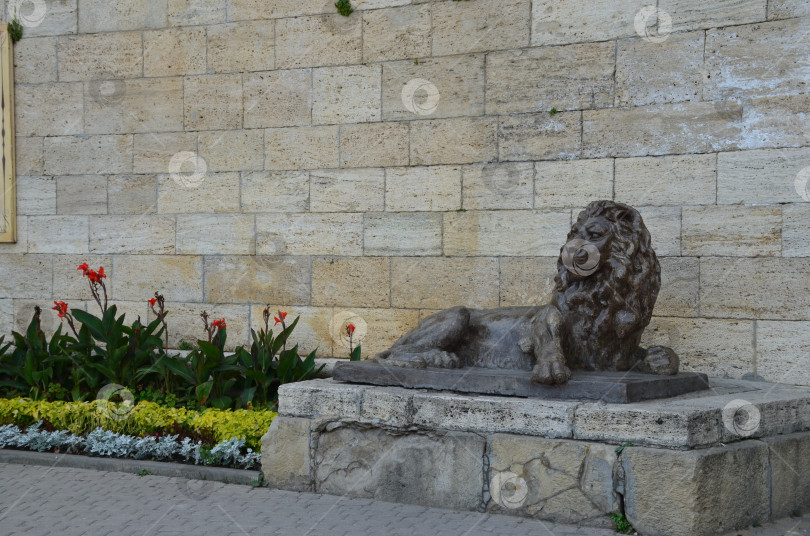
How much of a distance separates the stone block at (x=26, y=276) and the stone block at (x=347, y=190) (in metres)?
2.85

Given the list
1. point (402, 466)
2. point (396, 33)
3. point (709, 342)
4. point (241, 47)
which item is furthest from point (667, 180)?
point (241, 47)

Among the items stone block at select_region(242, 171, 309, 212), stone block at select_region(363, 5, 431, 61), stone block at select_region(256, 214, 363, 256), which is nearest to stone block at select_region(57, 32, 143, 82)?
stone block at select_region(242, 171, 309, 212)

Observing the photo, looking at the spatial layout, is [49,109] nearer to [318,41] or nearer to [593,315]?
[318,41]

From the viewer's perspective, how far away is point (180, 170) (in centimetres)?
814

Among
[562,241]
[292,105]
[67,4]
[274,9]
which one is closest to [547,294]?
[562,241]

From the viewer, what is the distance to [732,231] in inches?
251

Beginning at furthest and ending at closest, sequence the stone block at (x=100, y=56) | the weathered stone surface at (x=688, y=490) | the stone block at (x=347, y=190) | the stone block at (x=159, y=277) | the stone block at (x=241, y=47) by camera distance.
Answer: the stone block at (x=100, y=56) → the stone block at (x=159, y=277) → the stone block at (x=241, y=47) → the stone block at (x=347, y=190) → the weathered stone surface at (x=688, y=490)

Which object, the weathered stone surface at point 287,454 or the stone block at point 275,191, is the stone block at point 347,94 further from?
the weathered stone surface at point 287,454

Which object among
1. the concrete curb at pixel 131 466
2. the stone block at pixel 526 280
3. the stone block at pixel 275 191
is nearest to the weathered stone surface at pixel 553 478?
the concrete curb at pixel 131 466

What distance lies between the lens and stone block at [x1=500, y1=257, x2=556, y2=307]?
6.93 metres

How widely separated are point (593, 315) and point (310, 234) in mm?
3239

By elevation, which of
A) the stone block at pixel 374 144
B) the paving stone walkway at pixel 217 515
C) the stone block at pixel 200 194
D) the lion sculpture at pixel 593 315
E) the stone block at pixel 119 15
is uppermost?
the stone block at pixel 119 15

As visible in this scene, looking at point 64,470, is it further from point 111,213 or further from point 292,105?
point 292,105

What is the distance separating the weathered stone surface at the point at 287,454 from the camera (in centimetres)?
547
